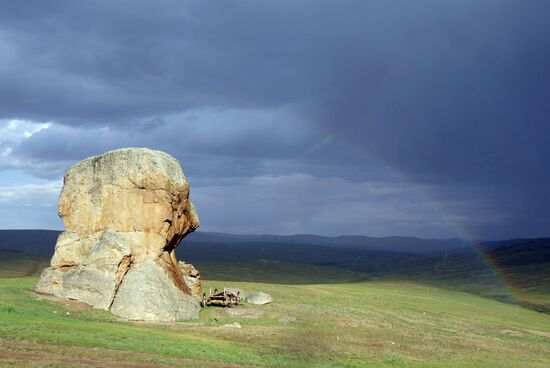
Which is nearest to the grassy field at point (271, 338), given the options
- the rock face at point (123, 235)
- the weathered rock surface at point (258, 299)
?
the weathered rock surface at point (258, 299)

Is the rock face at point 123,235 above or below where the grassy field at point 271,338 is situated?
above

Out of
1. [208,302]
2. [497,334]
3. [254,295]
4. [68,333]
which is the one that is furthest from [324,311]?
[68,333]

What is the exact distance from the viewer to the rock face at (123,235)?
49375 mm

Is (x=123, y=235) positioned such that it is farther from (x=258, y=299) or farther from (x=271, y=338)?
(x=271, y=338)

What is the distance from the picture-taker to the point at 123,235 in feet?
173

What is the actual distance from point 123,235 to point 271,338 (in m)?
19.5

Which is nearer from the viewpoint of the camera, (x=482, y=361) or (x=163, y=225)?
(x=482, y=361)

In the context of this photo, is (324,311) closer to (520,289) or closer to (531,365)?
(531,365)

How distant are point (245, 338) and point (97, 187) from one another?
922 inches

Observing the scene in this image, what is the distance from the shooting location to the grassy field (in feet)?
98.6

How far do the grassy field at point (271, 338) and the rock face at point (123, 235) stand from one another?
8.43ft

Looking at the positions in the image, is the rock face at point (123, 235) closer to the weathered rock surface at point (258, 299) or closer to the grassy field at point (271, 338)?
the grassy field at point (271, 338)

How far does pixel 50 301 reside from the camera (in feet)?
156

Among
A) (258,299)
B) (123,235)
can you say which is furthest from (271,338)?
(258,299)
